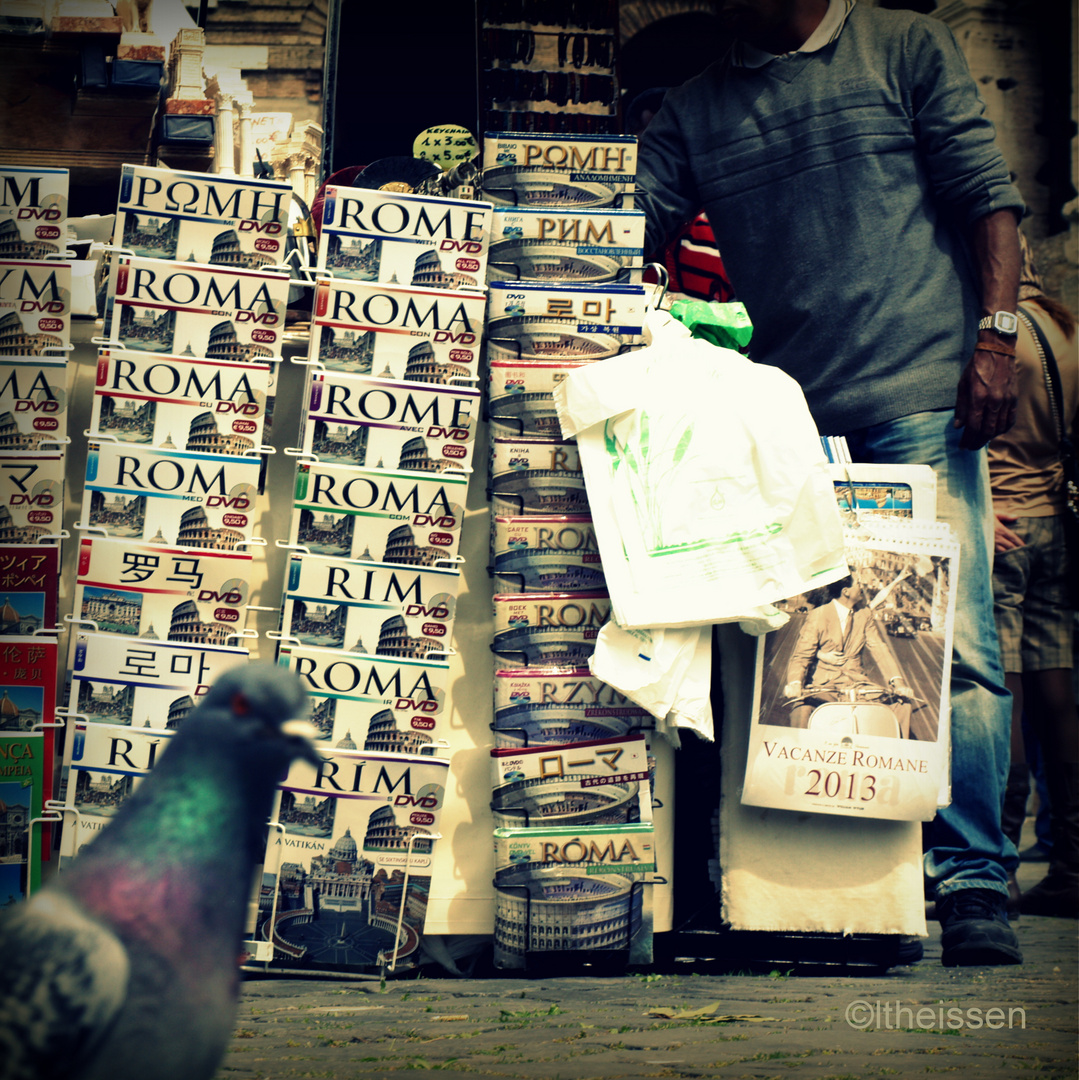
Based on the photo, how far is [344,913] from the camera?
2367mm

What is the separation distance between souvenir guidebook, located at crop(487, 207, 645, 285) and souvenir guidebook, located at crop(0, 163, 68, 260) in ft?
3.41

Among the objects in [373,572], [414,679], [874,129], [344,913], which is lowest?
[344,913]

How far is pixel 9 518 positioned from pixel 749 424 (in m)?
1.71

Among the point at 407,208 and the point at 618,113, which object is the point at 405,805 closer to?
the point at 407,208

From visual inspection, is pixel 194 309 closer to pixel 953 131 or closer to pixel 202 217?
pixel 202 217

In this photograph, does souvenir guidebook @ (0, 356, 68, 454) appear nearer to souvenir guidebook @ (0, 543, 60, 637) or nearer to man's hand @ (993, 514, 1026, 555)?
souvenir guidebook @ (0, 543, 60, 637)

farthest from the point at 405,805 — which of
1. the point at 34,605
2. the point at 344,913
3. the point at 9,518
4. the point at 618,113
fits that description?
the point at 618,113

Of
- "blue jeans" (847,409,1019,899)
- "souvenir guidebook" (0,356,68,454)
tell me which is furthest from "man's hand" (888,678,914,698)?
"souvenir guidebook" (0,356,68,454)

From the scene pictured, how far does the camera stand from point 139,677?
7.91 ft

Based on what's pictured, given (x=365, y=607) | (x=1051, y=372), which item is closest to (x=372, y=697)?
(x=365, y=607)

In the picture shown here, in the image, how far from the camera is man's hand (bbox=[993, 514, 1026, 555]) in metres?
3.72

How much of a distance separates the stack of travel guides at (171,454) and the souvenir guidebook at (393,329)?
128 mm

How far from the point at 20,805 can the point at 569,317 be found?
166cm

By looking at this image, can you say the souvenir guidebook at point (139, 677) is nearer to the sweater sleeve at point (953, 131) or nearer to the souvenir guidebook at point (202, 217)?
the souvenir guidebook at point (202, 217)
